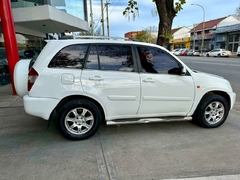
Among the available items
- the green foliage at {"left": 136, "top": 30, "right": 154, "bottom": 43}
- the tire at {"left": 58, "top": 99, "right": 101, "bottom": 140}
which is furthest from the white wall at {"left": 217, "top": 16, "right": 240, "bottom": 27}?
the tire at {"left": 58, "top": 99, "right": 101, "bottom": 140}

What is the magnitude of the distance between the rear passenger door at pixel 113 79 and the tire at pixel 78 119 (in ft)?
0.69

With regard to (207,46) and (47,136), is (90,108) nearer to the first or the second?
(47,136)

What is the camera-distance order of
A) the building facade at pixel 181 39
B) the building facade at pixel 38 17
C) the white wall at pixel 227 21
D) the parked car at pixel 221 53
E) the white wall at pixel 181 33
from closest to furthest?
the building facade at pixel 38 17 → the parked car at pixel 221 53 → the white wall at pixel 227 21 → the building facade at pixel 181 39 → the white wall at pixel 181 33

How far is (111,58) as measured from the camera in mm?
3332

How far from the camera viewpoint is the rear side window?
10.3ft

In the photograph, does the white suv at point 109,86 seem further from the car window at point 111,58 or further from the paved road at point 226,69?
the paved road at point 226,69

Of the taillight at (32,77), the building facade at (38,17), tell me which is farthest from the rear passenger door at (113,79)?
the building facade at (38,17)

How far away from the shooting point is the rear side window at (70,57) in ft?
10.3

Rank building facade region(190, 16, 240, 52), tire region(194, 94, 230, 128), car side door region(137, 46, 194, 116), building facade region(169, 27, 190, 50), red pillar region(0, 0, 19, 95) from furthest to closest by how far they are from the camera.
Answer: building facade region(169, 27, 190, 50), building facade region(190, 16, 240, 52), red pillar region(0, 0, 19, 95), tire region(194, 94, 230, 128), car side door region(137, 46, 194, 116)

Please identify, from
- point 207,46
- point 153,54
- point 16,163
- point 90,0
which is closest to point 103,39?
point 153,54

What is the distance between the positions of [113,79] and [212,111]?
223 centimetres

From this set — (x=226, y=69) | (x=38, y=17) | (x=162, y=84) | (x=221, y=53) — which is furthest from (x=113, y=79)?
(x=221, y=53)

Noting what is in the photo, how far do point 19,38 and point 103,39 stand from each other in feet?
29.0

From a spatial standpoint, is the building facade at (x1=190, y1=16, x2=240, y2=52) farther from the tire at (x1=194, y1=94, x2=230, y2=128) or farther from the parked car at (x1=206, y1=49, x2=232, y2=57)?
the tire at (x1=194, y1=94, x2=230, y2=128)
